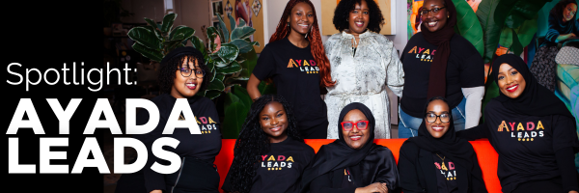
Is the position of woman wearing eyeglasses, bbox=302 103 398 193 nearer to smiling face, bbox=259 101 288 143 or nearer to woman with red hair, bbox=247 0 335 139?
smiling face, bbox=259 101 288 143

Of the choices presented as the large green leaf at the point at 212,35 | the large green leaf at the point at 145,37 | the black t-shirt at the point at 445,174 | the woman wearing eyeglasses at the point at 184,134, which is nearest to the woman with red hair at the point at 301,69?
the woman wearing eyeglasses at the point at 184,134

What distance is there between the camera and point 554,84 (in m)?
2.99

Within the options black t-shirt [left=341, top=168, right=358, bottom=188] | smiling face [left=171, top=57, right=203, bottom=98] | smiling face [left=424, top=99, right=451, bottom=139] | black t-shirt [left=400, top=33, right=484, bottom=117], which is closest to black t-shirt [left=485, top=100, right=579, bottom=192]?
smiling face [left=424, top=99, right=451, bottom=139]

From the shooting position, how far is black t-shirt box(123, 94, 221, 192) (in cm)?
192

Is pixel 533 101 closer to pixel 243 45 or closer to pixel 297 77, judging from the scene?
pixel 297 77

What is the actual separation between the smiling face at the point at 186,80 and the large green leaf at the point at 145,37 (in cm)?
138

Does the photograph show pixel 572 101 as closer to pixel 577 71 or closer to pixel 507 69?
pixel 577 71

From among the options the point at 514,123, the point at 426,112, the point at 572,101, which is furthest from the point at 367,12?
the point at 572,101

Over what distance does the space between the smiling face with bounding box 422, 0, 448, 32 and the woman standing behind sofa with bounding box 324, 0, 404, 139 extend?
279 millimetres

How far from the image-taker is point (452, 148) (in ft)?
6.95

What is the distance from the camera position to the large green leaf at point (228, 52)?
3.54 metres

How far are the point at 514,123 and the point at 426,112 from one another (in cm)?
45

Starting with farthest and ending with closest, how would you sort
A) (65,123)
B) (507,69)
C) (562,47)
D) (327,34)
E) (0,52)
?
(327,34)
(562,47)
(65,123)
(0,52)
(507,69)

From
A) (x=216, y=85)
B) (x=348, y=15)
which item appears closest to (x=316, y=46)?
(x=348, y=15)
